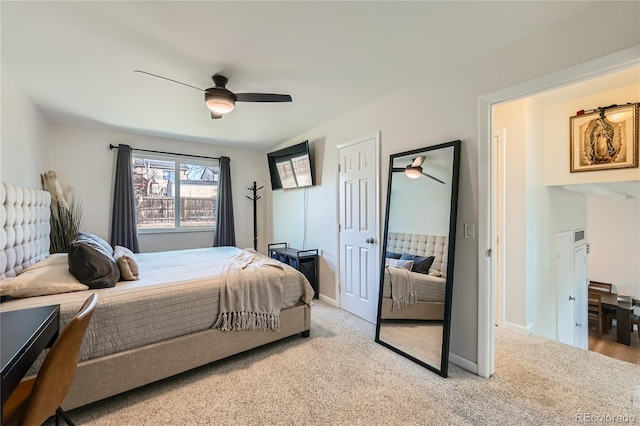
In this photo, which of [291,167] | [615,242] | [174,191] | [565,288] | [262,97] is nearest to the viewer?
[262,97]

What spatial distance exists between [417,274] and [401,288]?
0.83ft

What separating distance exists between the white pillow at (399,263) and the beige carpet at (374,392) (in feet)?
2.60

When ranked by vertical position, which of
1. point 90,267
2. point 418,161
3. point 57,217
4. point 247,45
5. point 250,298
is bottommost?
point 250,298

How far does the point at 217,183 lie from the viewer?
4953 millimetres

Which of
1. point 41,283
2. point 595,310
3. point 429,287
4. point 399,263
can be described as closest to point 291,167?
point 399,263

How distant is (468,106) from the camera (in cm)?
222

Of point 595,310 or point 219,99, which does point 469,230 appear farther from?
point 595,310

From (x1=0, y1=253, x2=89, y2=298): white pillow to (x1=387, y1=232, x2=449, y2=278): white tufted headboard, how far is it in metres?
2.60

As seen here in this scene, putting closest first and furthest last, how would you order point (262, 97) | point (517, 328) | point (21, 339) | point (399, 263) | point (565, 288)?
point (21, 339) → point (262, 97) → point (399, 263) → point (517, 328) → point (565, 288)

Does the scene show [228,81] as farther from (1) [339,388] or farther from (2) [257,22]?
(1) [339,388]

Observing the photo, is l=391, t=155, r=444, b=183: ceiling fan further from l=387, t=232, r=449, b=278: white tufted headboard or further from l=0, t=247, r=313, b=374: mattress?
l=0, t=247, r=313, b=374: mattress

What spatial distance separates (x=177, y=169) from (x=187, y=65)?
2.86 m

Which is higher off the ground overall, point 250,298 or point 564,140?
point 564,140

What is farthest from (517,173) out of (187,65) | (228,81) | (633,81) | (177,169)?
(177,169)
